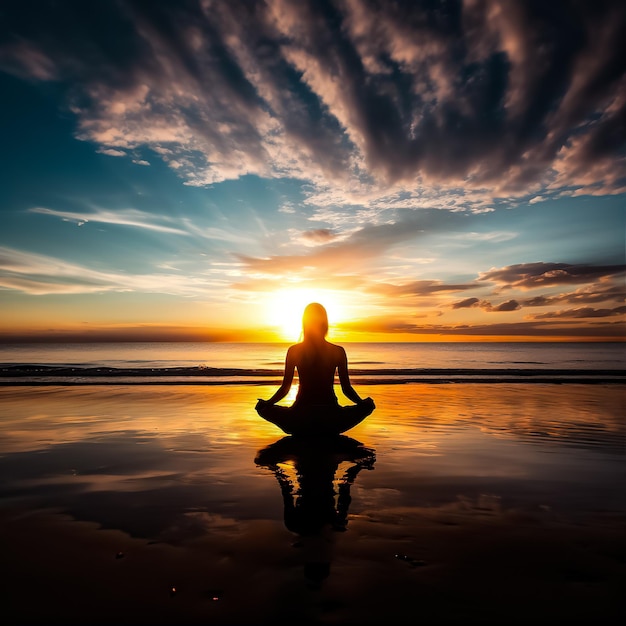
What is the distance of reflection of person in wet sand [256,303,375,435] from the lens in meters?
8.96

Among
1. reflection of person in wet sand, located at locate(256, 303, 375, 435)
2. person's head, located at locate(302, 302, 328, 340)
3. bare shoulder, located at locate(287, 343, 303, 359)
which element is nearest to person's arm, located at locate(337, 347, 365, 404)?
reflection of person in wet sand, located at locate(256, 303, 375, 435)

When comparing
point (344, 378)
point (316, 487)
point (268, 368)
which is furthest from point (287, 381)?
point (268, 368)

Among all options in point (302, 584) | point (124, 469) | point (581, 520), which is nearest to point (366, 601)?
point (302, 584)

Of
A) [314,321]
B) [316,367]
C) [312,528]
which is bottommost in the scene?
[312,528]

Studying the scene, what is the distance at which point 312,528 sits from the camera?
4.85 meters

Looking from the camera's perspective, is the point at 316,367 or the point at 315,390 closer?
the point at 316,367

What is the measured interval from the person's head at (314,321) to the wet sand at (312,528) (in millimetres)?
2616

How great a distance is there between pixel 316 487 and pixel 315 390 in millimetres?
2823

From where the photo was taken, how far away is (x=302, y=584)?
3619 mm

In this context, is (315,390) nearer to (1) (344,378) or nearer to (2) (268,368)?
(1) (344,378)

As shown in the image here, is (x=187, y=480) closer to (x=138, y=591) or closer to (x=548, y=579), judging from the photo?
(x=138, y=591)

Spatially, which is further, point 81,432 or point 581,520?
point 81,432

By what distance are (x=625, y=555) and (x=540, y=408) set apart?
13.0m

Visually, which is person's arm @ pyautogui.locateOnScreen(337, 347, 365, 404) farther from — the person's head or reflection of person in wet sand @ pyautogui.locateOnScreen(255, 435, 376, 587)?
reflection of person in wet sand @ pyautogui.locateOnScreen(255, 435, 376, 587)
